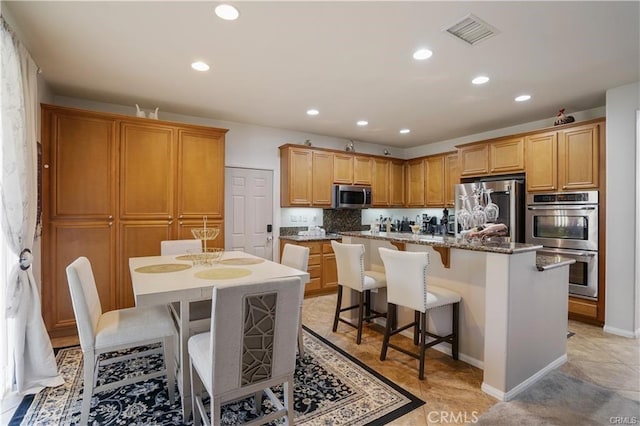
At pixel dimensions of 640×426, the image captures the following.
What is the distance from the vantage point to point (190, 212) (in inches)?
153

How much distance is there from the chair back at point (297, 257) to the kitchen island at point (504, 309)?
0.89 meters

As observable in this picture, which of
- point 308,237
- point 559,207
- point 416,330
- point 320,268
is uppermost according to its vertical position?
point 559,207

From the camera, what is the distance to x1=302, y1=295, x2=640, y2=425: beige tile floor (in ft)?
6.82

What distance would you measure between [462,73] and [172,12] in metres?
2.53

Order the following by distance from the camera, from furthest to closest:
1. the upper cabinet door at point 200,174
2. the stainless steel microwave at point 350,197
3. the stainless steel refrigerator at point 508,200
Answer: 1. the stainless steel microwave at point 350,197
2. the stainless steel refrigerator at point 508,200
3. the upper cabinet door at point 200,174

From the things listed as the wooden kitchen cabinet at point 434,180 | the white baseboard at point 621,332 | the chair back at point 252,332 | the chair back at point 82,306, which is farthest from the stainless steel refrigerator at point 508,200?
the chair back at point 82,306

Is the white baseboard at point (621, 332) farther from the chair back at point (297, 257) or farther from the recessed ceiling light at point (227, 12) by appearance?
the recessed ceiling light at point (227, 12)

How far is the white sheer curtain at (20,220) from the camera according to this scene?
2.01 m

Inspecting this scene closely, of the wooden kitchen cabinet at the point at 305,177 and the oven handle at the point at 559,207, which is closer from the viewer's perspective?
the oven handle at the point at 559,207

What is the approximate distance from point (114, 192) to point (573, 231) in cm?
540

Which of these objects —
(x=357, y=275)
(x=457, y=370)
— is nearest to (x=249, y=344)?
(x=357, y=275)

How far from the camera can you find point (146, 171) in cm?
364

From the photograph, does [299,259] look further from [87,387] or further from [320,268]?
[320,268]

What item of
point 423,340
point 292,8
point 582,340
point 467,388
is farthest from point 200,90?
point 582,340
